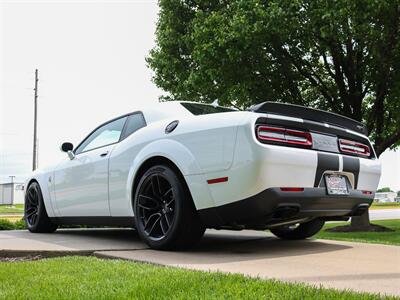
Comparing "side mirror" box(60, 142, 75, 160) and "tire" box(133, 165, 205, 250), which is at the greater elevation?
"side mirror" box(60, 142, 75, 160)

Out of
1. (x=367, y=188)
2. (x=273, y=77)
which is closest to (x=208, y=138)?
(x=367, y=188)

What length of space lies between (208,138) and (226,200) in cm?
54

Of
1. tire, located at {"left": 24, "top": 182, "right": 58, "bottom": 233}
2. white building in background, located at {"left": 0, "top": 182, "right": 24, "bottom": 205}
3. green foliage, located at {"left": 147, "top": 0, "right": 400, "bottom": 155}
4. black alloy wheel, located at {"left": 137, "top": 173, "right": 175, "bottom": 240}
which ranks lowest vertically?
white building in background, located at {"left": 0, "top": 182, "right": 24, "bottom": 205}

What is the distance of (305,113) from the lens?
14.5 feet

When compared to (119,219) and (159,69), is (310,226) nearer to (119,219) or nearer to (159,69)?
(119,219)

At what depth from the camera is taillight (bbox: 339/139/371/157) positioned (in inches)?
182

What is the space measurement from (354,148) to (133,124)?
2.32m

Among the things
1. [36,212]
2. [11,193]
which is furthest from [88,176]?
[11,193]

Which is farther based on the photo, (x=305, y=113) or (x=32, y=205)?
(x=32, y=205)

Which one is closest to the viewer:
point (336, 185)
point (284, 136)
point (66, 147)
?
point (284, 136)

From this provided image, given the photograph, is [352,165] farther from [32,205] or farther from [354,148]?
[32,205]

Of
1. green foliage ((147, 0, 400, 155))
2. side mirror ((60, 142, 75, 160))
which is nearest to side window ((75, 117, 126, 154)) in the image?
side mirror ((60, 142, 75, 160))

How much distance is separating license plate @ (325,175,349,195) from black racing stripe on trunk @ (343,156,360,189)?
0.10m

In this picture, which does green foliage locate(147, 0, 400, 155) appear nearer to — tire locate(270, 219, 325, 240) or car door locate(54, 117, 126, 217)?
car door locate(54, 117, 126, 217)
